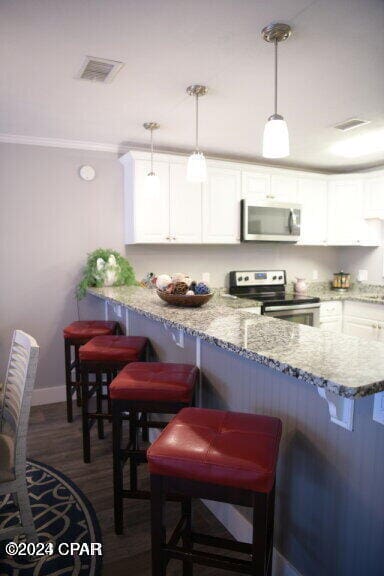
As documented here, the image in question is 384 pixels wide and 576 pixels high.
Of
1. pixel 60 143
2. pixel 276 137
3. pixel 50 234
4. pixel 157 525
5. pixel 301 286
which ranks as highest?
pixel 60 143

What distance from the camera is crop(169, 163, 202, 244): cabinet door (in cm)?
369

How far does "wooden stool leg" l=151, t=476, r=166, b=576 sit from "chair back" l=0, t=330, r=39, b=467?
0.72 meters

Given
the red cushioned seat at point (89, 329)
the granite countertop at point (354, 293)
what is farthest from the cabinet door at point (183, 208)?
the granite countertop at point (354, 293)

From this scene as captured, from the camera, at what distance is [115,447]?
1837mm

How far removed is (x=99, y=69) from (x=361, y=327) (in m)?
3.55

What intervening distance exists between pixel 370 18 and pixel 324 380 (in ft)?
5.20

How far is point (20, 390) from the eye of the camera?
1698 mm

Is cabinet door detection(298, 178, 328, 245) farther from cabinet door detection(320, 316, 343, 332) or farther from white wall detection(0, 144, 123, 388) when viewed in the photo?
white wall detection(0, 144, 123, 388)

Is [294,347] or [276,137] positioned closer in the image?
[294,347]

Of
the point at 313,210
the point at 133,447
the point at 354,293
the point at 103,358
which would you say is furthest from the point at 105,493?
the point at 354,293

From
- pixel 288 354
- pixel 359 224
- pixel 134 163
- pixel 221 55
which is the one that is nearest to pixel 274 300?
pixel 359 224

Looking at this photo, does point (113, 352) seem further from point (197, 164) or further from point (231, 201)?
point (231, 201)

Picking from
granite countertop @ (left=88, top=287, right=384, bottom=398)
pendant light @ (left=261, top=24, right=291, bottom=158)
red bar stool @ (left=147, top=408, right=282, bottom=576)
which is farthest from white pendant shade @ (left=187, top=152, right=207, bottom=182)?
red bar stool @ (left=147, top=408, right=282, bottom=576)

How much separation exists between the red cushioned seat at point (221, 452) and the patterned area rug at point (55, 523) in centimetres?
92
